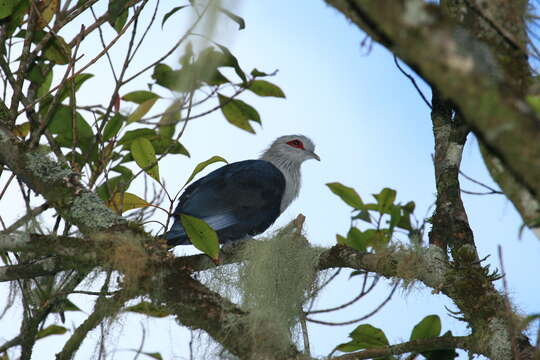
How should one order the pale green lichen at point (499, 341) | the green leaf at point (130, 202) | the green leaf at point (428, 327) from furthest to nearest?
the green leaf at point (130, 202)
the green leaf at point (428, 327)
the pale green lichen at point (499, 341)

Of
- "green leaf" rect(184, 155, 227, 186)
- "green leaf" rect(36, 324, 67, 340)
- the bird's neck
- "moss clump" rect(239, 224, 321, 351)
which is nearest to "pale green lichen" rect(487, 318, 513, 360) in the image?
"moss clump" rect(239, 224, 321, 351)

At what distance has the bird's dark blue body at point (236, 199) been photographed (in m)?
5.14

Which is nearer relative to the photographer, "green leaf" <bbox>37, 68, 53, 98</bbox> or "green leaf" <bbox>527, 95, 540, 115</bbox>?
"green leaf" <bbox>527, 95, 540, 115</bbox>

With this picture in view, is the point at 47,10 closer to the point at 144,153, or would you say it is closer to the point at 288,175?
the point at 144,153

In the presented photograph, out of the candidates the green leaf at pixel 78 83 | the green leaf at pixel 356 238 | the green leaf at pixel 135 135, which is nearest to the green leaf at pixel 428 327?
the green leaf at pixel 356 238

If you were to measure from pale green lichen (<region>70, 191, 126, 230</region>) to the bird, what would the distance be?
99 cm

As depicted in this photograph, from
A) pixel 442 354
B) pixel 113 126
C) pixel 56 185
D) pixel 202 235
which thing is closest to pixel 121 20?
pixel 113 126

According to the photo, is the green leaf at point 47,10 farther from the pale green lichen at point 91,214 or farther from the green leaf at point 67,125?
the pale green lichen at point 91,214

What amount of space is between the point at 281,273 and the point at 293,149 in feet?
9.70

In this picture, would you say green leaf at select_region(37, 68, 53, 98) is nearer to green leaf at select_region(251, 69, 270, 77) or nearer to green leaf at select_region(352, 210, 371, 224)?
green leaf at select_region(251, 69, 270, 77)

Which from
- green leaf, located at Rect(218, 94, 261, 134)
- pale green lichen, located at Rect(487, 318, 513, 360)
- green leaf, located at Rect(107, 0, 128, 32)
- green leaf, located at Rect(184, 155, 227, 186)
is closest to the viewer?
pale green lichen, located at Rect(487, 318, 513, 360)

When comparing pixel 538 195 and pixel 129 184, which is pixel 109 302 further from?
pixel 538 195

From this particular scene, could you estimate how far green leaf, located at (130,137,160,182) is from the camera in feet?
12.7

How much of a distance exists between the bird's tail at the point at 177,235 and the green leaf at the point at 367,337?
1.36 meters
